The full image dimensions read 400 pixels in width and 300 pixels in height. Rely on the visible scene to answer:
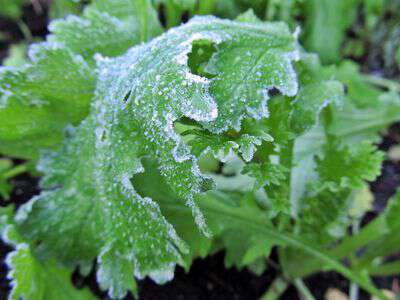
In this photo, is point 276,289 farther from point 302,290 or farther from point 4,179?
point 4,179

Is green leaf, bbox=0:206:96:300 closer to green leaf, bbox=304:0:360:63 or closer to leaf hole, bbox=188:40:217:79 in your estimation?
leaf hole, bbox=188:40:217:79

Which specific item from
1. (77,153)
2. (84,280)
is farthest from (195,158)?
(84,280)

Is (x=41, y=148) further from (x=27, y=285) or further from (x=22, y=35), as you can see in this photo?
(x=22, y=35)

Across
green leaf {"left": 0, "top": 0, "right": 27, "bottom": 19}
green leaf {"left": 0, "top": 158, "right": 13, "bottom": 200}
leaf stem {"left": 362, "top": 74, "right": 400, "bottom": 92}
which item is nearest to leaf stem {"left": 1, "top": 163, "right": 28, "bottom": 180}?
green leaf {"left": 0, "top": 158, "right": 13, "bottom": 200}

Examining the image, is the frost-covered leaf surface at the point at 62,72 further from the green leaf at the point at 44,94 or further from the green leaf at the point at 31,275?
the green leaf at the point at 31,275

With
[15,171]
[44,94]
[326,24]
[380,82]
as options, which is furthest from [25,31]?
[380,82]

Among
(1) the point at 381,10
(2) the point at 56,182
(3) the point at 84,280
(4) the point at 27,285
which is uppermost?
(1) the point at 381,10

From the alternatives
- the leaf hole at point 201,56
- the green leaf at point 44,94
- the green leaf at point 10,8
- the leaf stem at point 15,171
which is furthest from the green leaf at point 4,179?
the green leaf at point 10,8

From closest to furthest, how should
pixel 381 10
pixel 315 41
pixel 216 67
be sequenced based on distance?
pixel 216 67, pixel 315 41, pixel 381 10
